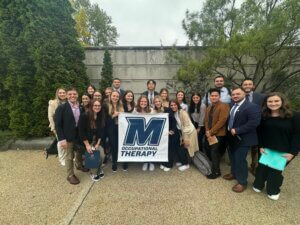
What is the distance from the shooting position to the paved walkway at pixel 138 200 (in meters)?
2.53

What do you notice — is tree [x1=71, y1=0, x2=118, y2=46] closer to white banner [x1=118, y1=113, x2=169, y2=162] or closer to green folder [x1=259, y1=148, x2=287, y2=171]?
white banner [x1=118, y1=113, x2=169, y2=162]

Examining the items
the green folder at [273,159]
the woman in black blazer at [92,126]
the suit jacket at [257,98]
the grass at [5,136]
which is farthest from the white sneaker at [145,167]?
the grass at [5,136]

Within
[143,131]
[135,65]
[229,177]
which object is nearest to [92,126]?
[143,131]

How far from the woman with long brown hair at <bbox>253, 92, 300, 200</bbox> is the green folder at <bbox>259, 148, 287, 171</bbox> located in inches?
1.1

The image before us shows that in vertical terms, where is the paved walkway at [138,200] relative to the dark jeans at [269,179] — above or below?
below

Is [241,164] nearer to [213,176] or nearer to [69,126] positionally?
[213,176]

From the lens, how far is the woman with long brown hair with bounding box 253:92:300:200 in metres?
2.63

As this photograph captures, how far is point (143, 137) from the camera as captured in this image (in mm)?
3736

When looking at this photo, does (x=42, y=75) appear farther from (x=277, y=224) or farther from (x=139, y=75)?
(x=277, y=224)

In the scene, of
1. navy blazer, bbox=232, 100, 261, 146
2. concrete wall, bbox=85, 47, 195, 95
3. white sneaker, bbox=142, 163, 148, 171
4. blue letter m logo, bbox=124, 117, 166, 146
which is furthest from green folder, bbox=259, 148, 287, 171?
concrete wall, bbox=85, 47, 195, 95

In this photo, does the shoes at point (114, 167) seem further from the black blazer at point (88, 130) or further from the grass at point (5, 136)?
the grass at point (5, 136)

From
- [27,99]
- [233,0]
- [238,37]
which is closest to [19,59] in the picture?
[27,99]

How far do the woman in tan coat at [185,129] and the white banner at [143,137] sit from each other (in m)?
0.26

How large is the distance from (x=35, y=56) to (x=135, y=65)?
311 cm
